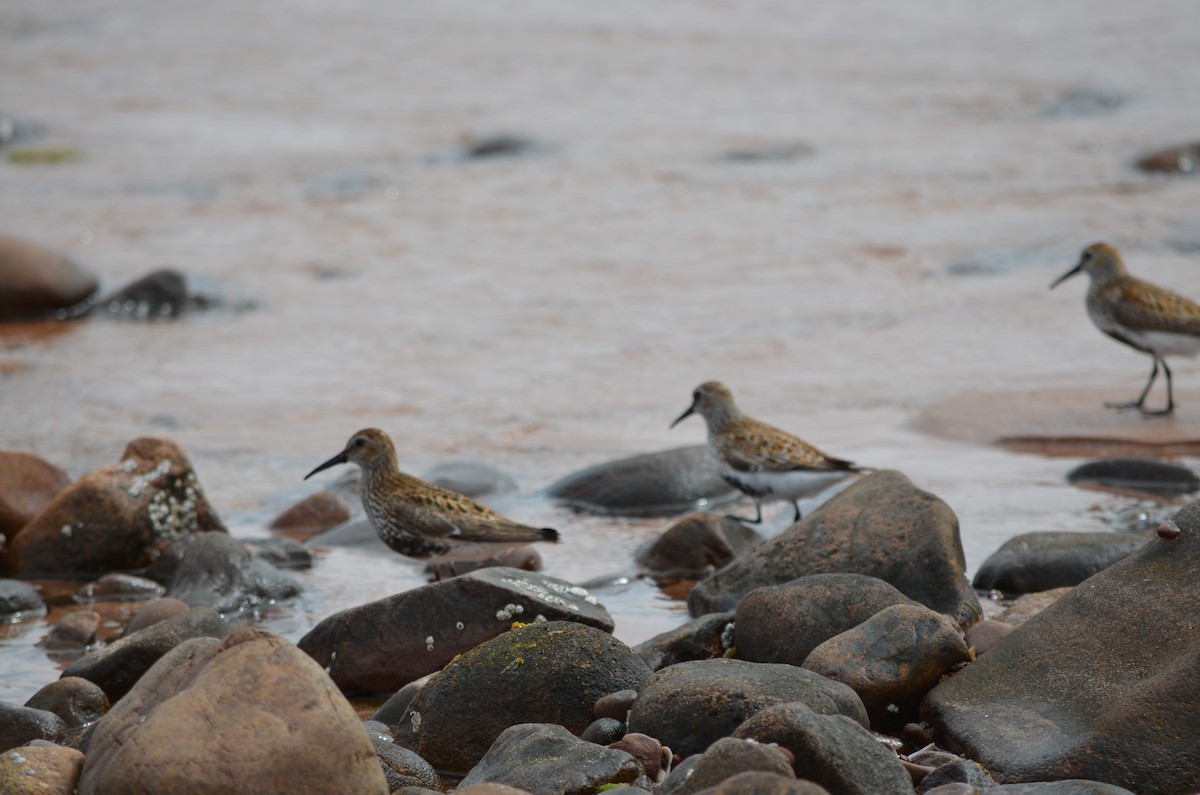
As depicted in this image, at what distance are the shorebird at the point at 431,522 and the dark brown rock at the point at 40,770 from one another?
273cm

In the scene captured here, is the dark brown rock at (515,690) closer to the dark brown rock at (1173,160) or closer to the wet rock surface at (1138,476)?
the wet rock surface at (1138,476)

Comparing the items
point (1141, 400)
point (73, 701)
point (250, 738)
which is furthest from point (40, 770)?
point (1141, 400)

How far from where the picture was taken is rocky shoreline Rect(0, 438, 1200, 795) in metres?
4.18

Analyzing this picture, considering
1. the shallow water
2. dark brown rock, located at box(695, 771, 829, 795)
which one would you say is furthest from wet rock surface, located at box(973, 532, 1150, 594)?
dark brown rock, located at box(695, 771, 829, 795)

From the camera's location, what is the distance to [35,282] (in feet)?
50.9

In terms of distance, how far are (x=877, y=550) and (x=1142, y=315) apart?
16.2ft

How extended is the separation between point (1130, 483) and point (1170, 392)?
6.15 feet

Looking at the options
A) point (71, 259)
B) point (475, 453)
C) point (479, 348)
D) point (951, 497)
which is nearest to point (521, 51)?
point (71, 259)

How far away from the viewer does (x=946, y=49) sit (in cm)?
2667

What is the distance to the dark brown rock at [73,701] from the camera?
5676mm

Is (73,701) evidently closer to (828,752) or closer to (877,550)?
(828,752)

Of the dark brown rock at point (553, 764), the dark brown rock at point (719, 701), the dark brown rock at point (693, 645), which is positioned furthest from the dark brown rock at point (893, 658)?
the dark brown rock at point (553, 764)

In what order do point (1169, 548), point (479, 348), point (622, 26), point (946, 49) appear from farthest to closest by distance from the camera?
point (622, 26) → point (946, 49) → point (479, 348) → point (1169, 548)

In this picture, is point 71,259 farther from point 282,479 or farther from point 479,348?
point 282,479
